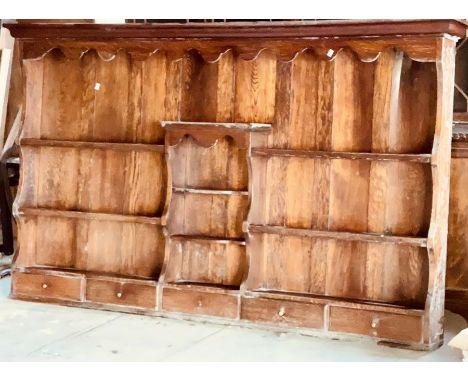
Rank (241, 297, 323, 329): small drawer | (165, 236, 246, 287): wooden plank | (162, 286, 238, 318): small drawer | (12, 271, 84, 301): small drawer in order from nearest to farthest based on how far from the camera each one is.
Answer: (241, 297, 323, 329): small drawer, (162, 286, 238, 318): small drawer, (165, 236, 246, 287): wooden plank, (12, 271, 84, 301): small drawer

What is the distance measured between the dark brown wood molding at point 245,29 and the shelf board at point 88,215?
1.02m

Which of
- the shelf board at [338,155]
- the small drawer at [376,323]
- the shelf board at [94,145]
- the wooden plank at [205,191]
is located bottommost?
the small drawer at [376,323]

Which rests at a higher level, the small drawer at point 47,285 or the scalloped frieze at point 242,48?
the scalloped frieze at point 242,48

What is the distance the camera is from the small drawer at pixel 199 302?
3.90m

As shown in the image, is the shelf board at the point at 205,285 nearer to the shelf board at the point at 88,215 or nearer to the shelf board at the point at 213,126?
the shelf board at the point at 88,215

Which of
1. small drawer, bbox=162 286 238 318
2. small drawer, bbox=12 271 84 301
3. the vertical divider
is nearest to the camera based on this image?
the vertical divider

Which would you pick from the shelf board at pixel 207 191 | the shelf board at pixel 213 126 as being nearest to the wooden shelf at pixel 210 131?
the shelf board at pixel 213 126

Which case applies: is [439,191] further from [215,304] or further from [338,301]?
[215,304]

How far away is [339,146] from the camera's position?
12.4ft

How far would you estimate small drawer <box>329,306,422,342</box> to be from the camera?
3.53 meters

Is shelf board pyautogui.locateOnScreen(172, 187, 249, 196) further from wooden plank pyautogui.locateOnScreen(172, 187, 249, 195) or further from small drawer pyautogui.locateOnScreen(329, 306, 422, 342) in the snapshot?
small drawer pyautogui.locateOnScreen(329, 306, 422, 342)

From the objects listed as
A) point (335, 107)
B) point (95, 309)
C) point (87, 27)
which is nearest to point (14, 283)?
point (95, 309)

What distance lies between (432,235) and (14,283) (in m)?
2.50

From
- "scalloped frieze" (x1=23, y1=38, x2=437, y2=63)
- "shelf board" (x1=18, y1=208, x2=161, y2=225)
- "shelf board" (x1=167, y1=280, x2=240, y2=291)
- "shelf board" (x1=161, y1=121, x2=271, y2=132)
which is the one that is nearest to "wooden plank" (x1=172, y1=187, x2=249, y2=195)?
"shelf board" (x1=18, y1=208, x2=161, y2=225)
